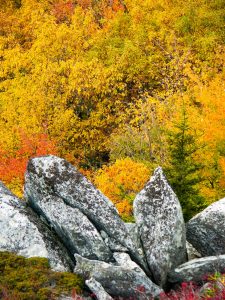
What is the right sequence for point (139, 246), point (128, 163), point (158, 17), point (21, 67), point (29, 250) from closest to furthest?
point (29, 250) < point (139, 246) < point (128, 163) < point (21, 67) < point (158, 17)

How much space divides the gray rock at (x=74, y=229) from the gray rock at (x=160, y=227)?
1099mm

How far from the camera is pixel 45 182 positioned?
1245 cm

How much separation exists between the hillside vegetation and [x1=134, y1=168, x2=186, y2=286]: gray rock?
31.2 feet

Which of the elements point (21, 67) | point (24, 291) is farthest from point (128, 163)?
point (21, 67)

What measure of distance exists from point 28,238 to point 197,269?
13.4 ft

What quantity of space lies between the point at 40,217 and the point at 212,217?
178 inches

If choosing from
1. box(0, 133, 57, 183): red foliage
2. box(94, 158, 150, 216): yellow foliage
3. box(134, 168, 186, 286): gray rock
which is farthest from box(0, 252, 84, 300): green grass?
box(0, 133, 57, 183): red foliage

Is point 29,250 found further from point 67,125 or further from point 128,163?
point 67,125

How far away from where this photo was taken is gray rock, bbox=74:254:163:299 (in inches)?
413

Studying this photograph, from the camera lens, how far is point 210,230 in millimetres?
12570

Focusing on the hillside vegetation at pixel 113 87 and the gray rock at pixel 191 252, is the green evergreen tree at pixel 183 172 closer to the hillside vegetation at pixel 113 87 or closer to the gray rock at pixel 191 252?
the gray rock at pixel 191 252

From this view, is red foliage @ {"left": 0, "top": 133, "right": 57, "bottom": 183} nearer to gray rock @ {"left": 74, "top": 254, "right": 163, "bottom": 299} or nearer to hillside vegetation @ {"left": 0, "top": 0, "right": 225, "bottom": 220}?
hillside vegetation @ {"left": 0, "top": 0, "right": 225, "bottom": 220}

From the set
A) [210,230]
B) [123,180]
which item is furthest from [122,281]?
[123,180]

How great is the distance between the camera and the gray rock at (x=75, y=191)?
1216 centimetres
